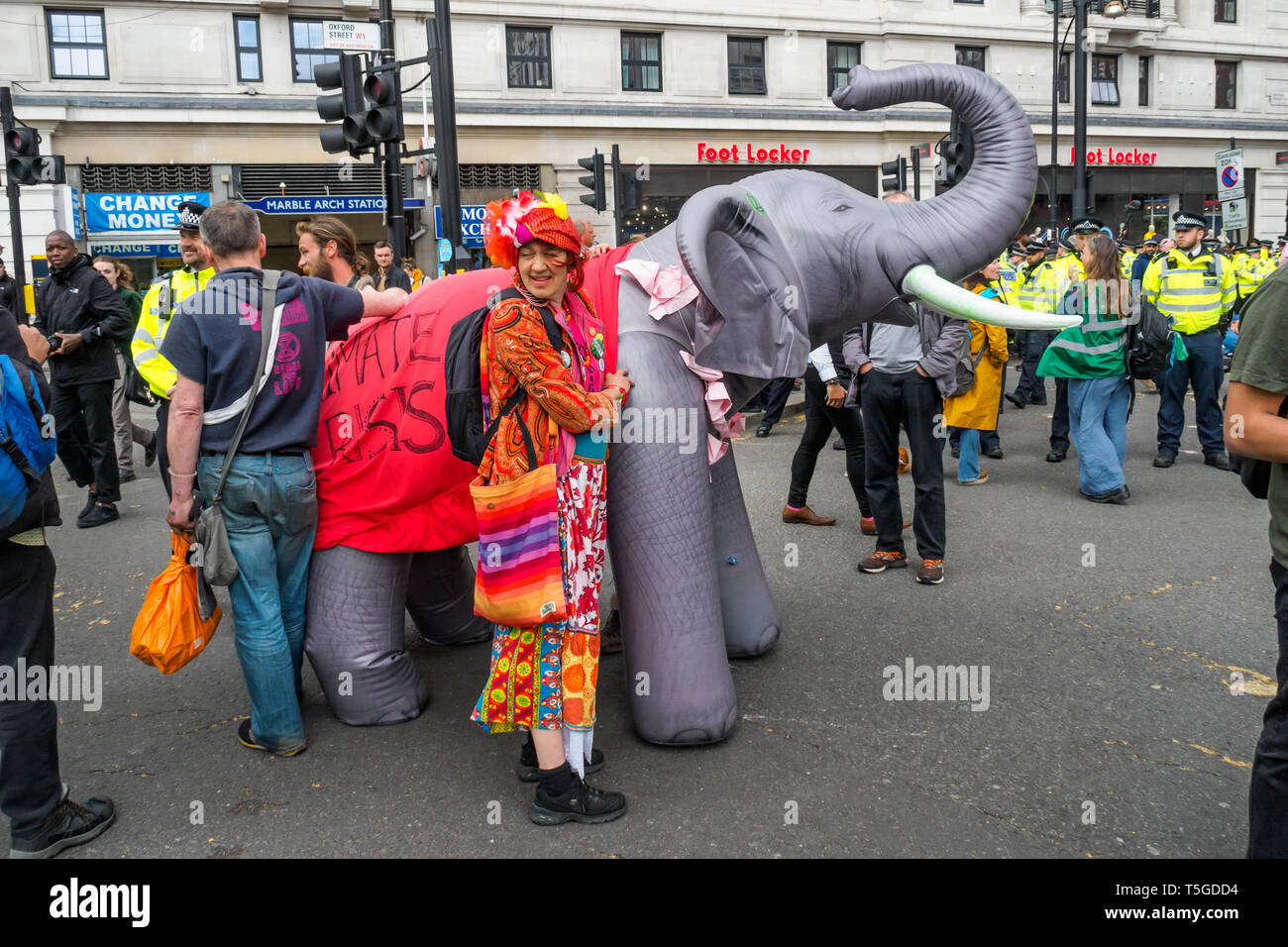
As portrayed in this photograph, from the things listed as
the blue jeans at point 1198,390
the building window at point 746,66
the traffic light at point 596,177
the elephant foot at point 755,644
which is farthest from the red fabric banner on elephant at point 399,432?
the building window at point 746,66

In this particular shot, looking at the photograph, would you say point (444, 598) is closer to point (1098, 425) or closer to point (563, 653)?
point (563, 653)

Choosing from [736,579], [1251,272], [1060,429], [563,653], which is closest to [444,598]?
[736,579]

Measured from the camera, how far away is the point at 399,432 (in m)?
3.91

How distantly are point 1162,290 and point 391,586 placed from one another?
7890 millimetres

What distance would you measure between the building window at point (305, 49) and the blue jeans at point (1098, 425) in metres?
20.1

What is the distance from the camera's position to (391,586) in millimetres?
4098

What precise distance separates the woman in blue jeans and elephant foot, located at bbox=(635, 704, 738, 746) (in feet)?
16.3

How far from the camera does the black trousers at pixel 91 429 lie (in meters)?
7.66

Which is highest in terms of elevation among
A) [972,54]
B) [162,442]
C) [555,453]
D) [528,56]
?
[972,54]

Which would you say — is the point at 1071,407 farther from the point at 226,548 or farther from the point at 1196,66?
the point at 1196,66

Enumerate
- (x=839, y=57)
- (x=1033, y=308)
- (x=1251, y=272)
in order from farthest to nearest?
(x=839, y=57) → (x=1251, y=272) → (x=1033, y=308)

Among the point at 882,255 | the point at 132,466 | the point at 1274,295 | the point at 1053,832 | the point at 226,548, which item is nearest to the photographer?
the point at 1274,295

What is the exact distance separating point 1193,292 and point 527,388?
779cm
